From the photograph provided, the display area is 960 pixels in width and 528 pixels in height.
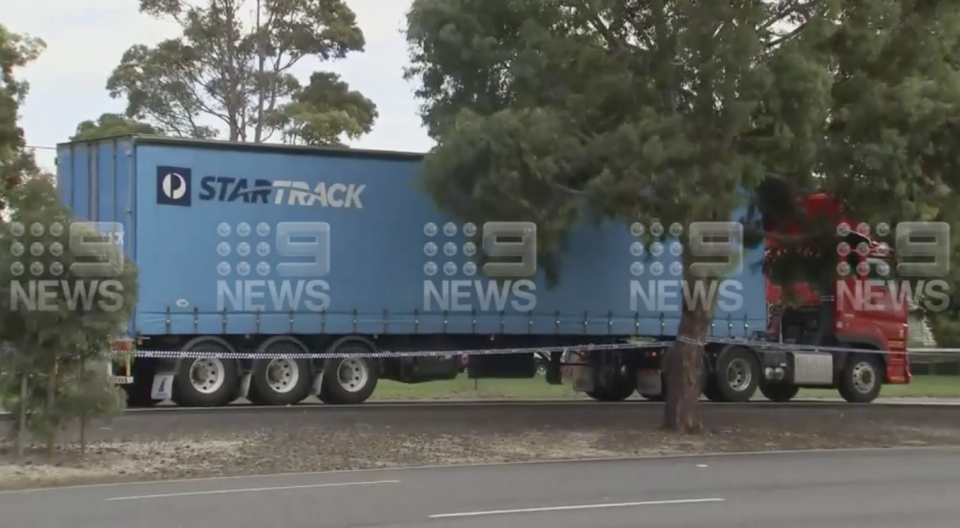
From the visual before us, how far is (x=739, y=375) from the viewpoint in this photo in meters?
23.8

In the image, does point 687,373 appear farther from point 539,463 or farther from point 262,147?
point 262,147

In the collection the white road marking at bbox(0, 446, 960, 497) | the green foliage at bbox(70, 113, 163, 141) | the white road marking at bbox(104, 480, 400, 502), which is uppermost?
the green foliage at bbox(70, 113, 163, 141)

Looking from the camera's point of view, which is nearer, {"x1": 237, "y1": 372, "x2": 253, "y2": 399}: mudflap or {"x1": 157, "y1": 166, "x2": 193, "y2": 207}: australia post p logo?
{"x1": 157, "y1": 166, "x2": 193, "y2": 207}: australia post p logo

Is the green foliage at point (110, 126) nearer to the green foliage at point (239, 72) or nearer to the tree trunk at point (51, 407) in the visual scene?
the green foliage at point (239, 72)

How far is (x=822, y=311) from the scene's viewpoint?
24.9 metres

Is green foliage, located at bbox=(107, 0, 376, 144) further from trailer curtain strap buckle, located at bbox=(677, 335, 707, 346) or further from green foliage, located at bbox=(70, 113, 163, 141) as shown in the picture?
trailer curtain strap buckle, located at bbox=(677, 335, 707, 346)

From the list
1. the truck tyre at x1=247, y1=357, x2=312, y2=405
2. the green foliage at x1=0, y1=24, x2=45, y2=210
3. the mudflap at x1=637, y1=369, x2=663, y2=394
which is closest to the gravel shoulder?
the truck tyre at x1=247, y1=357, x2=312, y2=405

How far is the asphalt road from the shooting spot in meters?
11.1

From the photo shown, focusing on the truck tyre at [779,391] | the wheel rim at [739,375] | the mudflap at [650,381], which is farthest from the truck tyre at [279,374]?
the truck tyre at [779,391]

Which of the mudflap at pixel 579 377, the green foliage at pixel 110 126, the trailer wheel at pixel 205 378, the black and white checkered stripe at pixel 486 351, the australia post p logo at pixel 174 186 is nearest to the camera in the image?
the australia post p logo at pixel 174 186

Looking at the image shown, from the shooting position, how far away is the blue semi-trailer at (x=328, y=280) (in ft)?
64.6

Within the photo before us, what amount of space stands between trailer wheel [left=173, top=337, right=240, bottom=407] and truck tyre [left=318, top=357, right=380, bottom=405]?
1595 mm

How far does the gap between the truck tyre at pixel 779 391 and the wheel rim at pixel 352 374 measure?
315 inches

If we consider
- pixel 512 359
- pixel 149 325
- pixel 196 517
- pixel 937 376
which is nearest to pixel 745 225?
pixel 512 359
